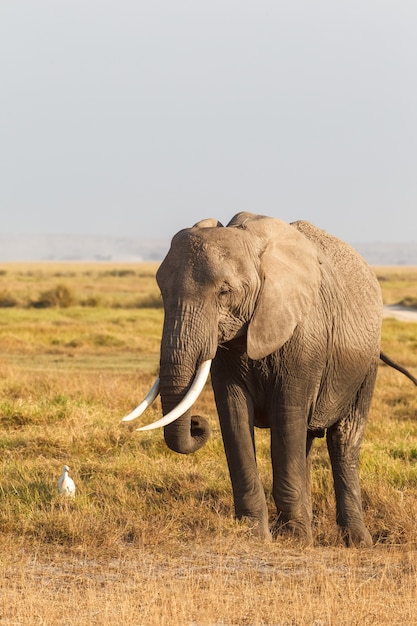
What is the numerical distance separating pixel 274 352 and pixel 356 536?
5.20ft

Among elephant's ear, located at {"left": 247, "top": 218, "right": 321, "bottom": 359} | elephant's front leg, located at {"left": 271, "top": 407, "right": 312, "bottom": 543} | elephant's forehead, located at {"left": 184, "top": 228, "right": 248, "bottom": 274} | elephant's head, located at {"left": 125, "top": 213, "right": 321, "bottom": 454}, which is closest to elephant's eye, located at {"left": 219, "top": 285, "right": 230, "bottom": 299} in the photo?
elephant's head, located at {"left": 125, "top": 213, "right": 321, "bottom": 454}

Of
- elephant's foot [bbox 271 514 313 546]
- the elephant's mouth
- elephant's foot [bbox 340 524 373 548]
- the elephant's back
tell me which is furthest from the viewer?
the elephant's back

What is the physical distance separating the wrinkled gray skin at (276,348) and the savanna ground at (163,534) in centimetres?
39

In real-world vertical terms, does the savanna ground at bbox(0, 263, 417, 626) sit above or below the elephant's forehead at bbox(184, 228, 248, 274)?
below

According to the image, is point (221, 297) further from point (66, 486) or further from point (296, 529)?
point (66, 486)

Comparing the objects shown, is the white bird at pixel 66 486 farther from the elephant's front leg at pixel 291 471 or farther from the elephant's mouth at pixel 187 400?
the elephant's mouth at pixel 187 400

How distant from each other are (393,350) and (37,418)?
44.6 ft

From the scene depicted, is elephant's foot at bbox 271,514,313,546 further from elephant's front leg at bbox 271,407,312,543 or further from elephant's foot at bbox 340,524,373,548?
elephant's foot at bbox 340,524,373,548

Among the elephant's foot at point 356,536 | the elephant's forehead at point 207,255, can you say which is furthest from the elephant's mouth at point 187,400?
the elephant's foot at point 356,536

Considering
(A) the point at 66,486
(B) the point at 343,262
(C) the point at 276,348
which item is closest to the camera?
Result: (C) the point at 276,348

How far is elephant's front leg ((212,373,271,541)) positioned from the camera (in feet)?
23.7

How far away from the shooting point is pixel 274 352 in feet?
23.5

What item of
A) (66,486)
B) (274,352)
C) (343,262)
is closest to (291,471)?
(274,352)

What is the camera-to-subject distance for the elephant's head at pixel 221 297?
21.7 ft
